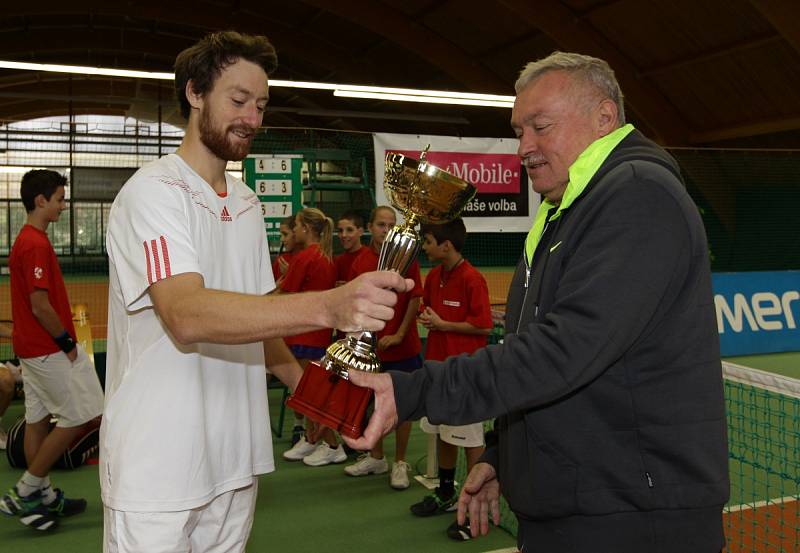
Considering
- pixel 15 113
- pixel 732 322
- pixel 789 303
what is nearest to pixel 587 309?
pixel 732 322

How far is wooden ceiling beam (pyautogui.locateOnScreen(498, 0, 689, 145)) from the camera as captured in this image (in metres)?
15.5

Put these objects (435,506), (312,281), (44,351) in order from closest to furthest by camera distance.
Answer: (44,351), (435,506), (312,281)

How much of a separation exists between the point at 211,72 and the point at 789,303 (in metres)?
10.8

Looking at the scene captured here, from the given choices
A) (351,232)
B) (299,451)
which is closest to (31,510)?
(299,451)

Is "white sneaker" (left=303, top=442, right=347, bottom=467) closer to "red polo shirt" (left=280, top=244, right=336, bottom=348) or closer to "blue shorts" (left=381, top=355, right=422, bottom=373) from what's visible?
"red polo shirt" (left=280, top=244, right=336, bottom=348)

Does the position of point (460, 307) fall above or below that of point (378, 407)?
above

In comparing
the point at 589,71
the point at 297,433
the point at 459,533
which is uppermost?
the point at 589,71

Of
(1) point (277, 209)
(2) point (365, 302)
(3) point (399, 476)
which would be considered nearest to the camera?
(2) point (365, 302)

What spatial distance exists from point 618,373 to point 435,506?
138 inches

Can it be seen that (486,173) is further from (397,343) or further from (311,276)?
(397,343)

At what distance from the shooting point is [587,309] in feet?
5.09

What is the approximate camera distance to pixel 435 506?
15.9 feet

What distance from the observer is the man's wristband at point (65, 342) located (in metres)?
4.56

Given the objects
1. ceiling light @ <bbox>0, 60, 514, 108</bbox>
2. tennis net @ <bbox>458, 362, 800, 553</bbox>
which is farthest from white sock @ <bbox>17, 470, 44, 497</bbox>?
ceiling light @ <bbox>0, 60, 514, 108</bbox>
